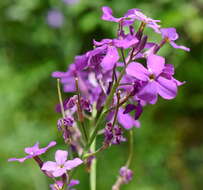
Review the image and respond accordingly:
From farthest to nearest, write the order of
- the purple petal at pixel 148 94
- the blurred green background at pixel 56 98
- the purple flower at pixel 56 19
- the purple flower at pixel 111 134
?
1. the purple flower at pixel 56 19
2. the blurred green background at pixel 56 98
3. the purple flower at pixel 111 134
4. the purple petal at pixel 148 94

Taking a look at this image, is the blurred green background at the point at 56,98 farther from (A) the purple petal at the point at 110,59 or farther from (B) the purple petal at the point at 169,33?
(A) the purple petal at the point at 110,59

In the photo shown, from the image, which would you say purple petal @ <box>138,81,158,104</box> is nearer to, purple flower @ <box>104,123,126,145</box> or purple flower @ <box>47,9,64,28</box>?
purple flower @ <box>104,123,126,145</box>

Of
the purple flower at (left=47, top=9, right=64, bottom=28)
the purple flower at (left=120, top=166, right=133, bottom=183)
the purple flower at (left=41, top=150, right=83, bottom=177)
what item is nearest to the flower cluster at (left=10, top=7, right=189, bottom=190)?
the purple flower at (left=41, top=150, right=83, bottom=177)

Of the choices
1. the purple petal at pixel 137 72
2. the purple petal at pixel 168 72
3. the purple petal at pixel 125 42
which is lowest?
the purple petal at pixel 168 72

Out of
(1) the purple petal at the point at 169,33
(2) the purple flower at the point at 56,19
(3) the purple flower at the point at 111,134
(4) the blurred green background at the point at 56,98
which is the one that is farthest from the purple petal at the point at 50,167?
(2) the purple flower at the point at 56,19

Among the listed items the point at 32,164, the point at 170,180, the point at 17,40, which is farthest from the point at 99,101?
the point at 17,40

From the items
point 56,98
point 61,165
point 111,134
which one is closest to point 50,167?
point 61,165
